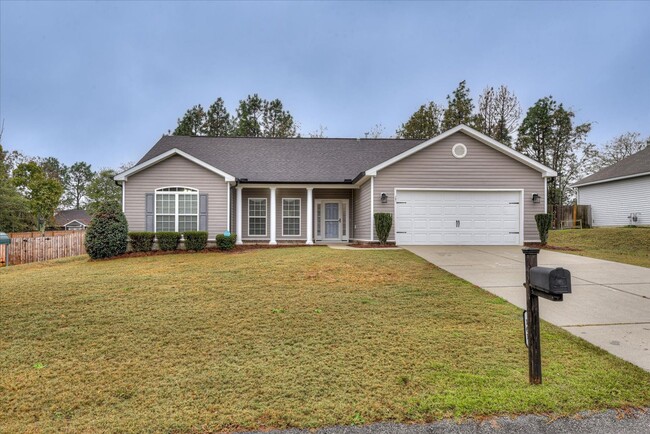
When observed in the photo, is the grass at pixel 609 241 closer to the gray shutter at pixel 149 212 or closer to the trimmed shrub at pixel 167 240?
the trimmed shrub at pixel 167 240

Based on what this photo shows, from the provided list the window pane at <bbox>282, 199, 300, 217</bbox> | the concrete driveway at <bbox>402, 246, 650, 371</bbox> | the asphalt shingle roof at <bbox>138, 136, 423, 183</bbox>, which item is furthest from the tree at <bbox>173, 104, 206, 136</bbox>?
the concrete driveway at <bbox>402, 246, 650, 371</bbox>

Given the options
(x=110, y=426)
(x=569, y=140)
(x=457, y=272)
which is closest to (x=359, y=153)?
(x=457, y=272)

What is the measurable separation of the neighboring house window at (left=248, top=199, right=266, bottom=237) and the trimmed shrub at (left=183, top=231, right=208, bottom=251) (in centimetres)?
325

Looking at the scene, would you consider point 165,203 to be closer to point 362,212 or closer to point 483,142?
point 362,212

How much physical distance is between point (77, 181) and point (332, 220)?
6126 centimetres

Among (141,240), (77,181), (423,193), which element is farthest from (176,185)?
(77,181)

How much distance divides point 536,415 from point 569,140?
116 feet

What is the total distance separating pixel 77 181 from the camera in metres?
59.9

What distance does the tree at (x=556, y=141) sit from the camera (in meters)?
29.6

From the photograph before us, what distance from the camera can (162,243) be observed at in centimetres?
1247

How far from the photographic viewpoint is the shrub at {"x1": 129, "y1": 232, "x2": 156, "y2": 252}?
1230 cm

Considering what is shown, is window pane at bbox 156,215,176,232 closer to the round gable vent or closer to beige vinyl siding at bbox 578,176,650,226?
the round gable vent

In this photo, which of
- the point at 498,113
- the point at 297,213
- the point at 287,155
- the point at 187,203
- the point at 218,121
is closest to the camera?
the point at 187,203

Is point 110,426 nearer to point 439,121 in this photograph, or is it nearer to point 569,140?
point 439,121
